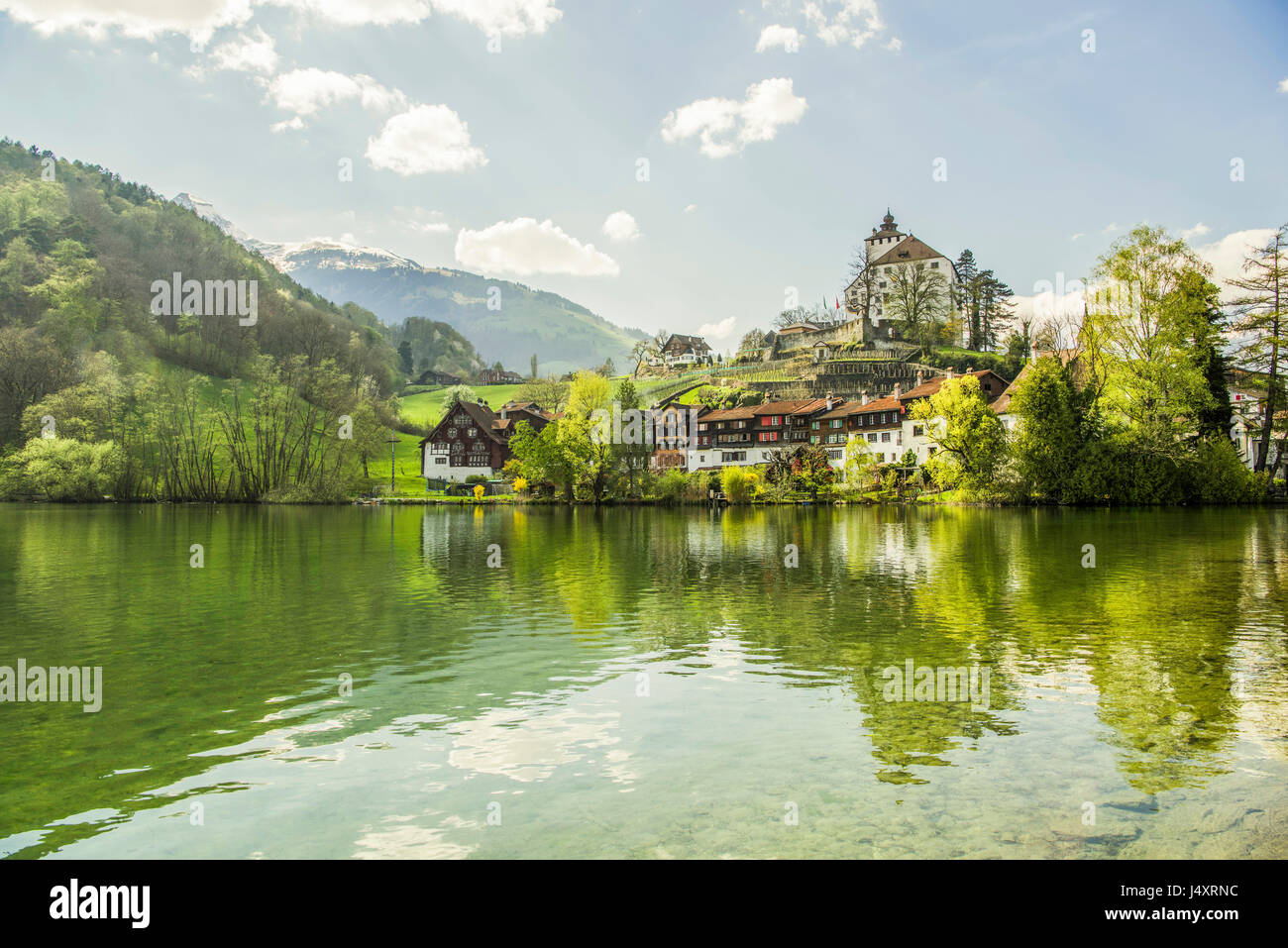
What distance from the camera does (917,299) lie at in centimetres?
16200

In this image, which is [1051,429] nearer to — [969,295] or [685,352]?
[969,295]

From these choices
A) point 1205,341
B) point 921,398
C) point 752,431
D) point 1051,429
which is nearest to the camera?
point 1205,341

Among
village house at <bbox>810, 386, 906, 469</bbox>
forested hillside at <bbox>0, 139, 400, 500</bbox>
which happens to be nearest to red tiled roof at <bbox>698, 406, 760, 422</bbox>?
village house at <bbox>810, 386, 906, 469</bbox>

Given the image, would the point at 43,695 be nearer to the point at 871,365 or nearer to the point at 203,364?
the point at 871,365

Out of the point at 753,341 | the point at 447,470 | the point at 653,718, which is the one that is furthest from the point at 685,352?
the point at 653,718

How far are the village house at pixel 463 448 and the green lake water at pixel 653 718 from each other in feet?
337

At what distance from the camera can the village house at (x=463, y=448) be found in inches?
5310

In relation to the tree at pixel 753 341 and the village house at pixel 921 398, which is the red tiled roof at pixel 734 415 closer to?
the village house at pixel 921 398

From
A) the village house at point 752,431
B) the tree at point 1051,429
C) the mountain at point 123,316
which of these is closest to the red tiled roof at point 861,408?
the village house at point 752,431

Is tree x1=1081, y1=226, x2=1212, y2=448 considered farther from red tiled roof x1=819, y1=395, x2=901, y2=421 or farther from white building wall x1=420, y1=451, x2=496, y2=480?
white building wall x1=420, y1=451, x2=496, y2=480

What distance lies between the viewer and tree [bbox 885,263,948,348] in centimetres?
15812

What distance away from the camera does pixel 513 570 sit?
1384 inches

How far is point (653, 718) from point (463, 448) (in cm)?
12650
